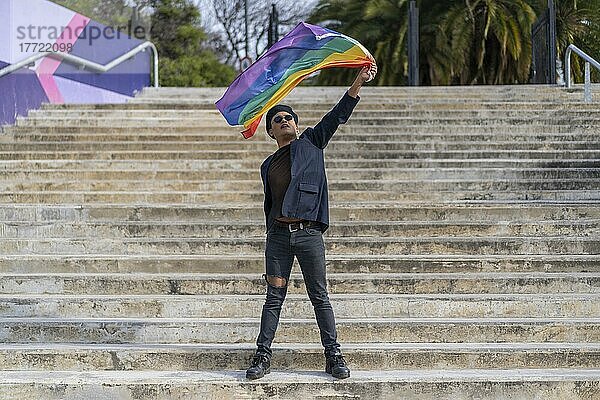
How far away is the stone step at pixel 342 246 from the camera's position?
7137 millimetres

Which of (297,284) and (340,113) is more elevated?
(340,113)

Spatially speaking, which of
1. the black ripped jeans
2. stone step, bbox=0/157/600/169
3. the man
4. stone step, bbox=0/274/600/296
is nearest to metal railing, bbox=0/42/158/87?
stone step, bbox=0/157/600/169

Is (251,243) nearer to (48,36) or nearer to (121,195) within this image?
(121,195)

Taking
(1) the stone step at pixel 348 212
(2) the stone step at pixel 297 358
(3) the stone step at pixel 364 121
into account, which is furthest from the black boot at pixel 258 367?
(3) the stone step at pixel 364 121

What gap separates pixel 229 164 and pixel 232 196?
0.92 metres

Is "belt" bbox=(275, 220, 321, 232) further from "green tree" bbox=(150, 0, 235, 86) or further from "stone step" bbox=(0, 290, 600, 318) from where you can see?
"green tree" bbox=(150, 0, 235, 86)

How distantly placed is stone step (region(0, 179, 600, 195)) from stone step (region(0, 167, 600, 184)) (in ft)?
0.31

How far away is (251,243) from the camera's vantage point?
7.18m

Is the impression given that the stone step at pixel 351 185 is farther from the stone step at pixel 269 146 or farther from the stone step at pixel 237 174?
the stone step at pixel 269 146

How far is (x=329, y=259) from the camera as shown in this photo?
6891mm

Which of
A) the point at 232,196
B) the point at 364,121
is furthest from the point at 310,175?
the point at 364,121

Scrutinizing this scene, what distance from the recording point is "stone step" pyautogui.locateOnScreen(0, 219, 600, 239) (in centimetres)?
744

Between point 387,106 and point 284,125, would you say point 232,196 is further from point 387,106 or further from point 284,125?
point 387,106

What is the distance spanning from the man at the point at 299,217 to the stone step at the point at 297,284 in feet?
4.24
